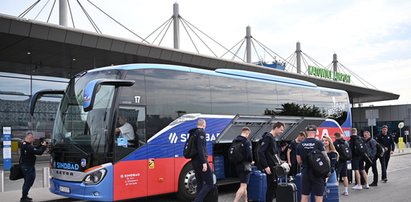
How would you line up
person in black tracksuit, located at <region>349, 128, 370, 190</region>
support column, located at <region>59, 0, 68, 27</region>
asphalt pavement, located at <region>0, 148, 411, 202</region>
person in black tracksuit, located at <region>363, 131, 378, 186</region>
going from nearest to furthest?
asphalt pavement, located at <region>0, 148, 411, 202</region> < person in black tracksuit, located at <region>349, 128, 370, 190</region> < person in black tracksuit, located at <region>363, 131, 378, 186</region> < support column, located at <region>59, 0, 68, 27</region>

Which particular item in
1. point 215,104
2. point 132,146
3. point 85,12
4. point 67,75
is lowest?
point 132,146

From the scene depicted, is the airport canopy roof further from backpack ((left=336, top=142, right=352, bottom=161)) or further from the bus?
backpack ((left=336, top=142, right=352, bottom=161))

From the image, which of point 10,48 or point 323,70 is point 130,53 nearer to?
point 10,48

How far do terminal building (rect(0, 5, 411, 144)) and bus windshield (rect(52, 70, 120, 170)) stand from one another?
7744 millimetres

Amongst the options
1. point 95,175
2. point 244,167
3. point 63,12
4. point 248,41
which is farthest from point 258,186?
point 248,41

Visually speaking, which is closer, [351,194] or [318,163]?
[318,163]

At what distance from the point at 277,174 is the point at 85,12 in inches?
695

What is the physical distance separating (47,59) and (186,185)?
14370mm

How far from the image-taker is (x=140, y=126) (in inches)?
352

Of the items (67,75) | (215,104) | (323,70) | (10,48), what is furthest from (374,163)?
(323,70)

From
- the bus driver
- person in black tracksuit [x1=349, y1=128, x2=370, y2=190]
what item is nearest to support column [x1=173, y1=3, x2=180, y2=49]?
person in black tracksuit [x1=349, y1=128, x2=370, y2=190]

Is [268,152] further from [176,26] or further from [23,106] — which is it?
[176,26]

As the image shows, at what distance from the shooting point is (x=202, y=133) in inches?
311

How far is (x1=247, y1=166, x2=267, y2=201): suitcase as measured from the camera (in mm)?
9172
